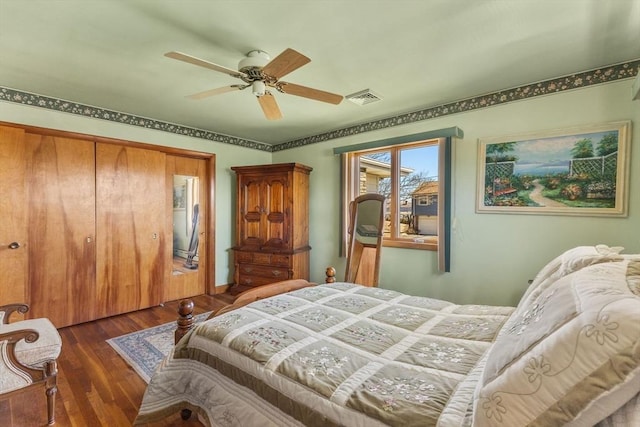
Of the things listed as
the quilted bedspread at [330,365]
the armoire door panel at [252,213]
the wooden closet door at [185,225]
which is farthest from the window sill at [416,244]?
the wooden closet door at [185,225]

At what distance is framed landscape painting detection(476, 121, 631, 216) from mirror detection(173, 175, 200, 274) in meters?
3.64

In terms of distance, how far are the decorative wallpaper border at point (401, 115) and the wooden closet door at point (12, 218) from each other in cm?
49

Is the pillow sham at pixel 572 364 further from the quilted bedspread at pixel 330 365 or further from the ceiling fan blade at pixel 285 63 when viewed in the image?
the ceiling fan blade at pixel 285 63

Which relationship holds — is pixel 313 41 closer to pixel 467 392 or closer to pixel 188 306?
pixel 188 306

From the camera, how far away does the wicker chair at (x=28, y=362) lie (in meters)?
1.62

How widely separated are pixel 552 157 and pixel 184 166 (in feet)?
13.9

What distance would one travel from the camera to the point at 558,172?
2.51 meters

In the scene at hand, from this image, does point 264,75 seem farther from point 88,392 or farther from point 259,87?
point 88,392

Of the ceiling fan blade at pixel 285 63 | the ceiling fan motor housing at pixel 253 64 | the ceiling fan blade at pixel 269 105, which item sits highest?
the ceiling fan motor housing at pixel 253 64

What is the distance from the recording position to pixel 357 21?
1.78 m

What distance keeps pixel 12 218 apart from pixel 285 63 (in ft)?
9.72

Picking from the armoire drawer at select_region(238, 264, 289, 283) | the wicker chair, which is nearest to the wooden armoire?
the armoire drawer at select_region(238, 264, 289, 283)

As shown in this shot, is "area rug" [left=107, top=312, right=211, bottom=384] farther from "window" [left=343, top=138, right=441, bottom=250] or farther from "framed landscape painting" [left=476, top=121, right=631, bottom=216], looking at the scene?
"framed landscape painting" [left=476, top=121, right=631, bottom=216]

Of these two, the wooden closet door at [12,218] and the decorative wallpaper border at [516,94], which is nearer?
the decorative wallpaper border at [516,94]
